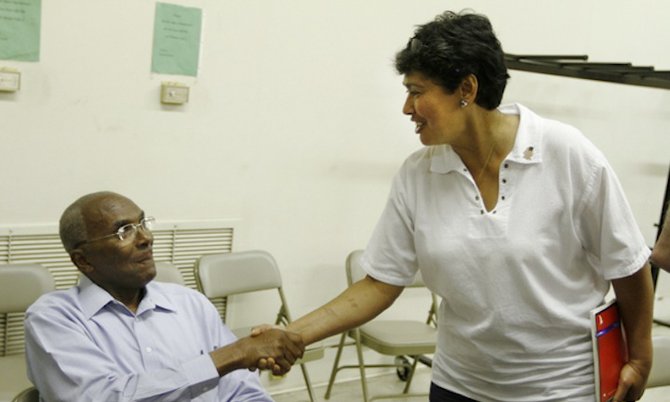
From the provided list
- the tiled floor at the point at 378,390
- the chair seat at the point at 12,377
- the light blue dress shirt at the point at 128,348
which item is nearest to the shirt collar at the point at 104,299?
the light blue dress shirt at the point at 128,348

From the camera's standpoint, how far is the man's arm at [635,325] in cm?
174

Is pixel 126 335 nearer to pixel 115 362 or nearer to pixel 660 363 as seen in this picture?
pixel 115 362

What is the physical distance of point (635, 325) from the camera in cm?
180

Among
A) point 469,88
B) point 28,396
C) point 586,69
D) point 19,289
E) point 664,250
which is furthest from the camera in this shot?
point 586,69

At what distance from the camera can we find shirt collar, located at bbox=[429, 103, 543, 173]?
171 centimetres

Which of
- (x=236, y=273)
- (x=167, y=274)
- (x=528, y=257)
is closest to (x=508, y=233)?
(x=528, y=257)

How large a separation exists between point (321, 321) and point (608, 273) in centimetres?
74

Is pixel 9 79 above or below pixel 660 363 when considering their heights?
above

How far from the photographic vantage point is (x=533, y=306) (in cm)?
170

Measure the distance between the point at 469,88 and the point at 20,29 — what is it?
220 centimetres

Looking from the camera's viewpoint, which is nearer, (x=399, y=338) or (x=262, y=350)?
(x=262, y=350)

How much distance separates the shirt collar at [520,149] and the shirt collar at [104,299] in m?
0.92

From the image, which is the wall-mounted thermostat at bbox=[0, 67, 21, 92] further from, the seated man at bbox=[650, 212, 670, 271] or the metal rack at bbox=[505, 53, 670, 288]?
the seated man at bbox=[650, 212, 670, 271]

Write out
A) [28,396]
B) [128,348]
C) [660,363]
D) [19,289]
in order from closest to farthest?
[28,396] → [128,348] → [660,363] → [19,289]
